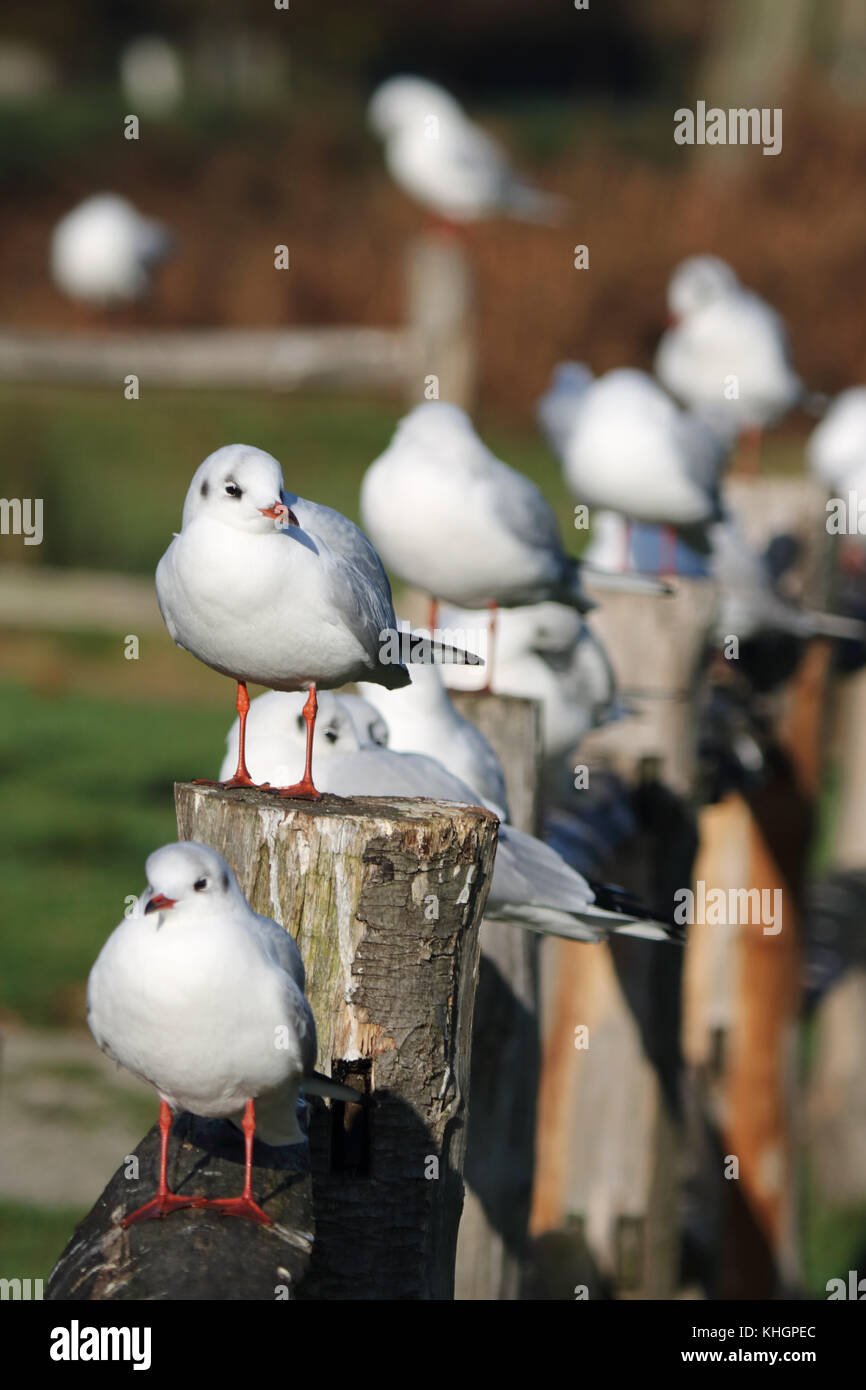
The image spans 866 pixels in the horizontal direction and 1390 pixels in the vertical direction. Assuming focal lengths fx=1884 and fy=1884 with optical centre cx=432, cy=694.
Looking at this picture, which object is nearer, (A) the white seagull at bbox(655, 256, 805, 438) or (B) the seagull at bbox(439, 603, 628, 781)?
(B) the seagull at bbox(439, 603, 628, 781)

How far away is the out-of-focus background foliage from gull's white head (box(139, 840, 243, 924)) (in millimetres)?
3332

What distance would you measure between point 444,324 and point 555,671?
163 inches

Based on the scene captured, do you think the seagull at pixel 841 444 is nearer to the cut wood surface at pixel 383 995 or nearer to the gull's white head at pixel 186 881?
the cut wood surface at pixel 383 995

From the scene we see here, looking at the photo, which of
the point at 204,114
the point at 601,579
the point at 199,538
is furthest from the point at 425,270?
the point at 204,114

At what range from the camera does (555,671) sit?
405 centimetres

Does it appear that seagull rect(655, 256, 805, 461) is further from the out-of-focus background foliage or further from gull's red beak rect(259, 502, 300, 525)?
gull's red beak rect(259, 502, 300, 525)

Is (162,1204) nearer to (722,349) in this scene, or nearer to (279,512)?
(279,512)

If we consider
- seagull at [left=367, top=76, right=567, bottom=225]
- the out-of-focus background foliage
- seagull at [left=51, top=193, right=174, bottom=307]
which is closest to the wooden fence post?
the out-of-focus background foliage

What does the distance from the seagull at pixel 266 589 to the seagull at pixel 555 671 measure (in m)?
1.38

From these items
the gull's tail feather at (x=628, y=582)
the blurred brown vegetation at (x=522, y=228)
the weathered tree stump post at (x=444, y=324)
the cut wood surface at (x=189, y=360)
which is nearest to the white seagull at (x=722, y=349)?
the weathered tree stump post at (x=444, y=324)

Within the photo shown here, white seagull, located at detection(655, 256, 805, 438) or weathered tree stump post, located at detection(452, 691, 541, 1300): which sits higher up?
white seagull, located at detection(655, 256, 805, 438)

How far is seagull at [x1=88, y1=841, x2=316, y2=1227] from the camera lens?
1920mm

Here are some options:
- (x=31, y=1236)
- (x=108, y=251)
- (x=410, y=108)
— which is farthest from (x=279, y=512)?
(x=108, y=251)

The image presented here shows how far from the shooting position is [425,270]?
785 centimetres
